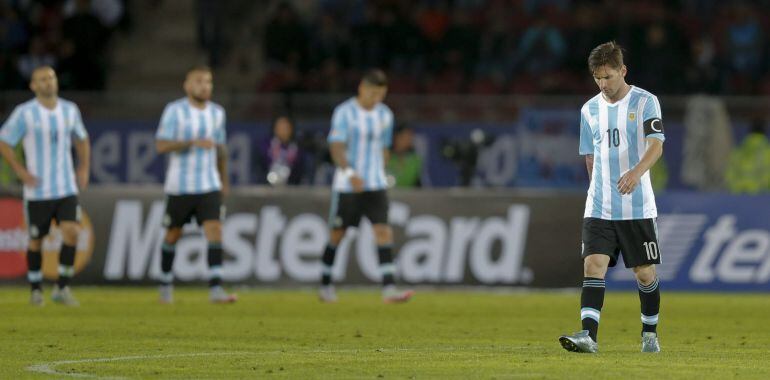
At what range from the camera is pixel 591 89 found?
24.4 metres

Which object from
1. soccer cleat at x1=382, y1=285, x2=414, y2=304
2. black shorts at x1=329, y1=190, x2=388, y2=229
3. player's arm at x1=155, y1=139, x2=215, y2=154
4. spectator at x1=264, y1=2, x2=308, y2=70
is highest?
spectator at x1=264, y1=2, x2=308, y2=70

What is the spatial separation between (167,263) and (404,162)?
5.28m

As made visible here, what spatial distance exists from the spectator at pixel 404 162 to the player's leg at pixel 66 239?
19.5 ft

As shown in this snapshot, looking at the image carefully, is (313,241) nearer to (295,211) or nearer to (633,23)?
(295,211)

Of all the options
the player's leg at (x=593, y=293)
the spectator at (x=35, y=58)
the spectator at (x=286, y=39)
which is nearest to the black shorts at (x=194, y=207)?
the player's leg at (x=593, y=293)

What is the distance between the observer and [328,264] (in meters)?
16.4

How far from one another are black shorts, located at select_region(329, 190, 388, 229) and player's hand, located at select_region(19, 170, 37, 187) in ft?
9.83

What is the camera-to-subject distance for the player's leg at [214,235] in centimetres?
1562

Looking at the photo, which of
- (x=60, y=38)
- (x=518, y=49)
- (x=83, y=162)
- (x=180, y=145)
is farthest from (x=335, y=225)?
(x=60, y=38)

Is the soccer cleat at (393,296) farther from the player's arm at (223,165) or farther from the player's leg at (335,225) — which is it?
the player's arm at (223,165)

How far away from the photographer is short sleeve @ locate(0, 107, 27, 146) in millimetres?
15070

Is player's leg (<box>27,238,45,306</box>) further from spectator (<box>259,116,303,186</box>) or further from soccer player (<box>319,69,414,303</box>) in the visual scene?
spectator (<box>259,116,303,186</box>)

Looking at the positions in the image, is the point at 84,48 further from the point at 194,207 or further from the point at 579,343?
the point at 579,343

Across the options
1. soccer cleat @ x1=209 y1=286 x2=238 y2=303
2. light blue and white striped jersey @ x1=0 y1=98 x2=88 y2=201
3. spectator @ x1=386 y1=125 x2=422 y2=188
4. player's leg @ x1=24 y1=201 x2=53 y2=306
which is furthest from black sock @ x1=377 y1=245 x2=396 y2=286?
spectator @ x1=386 y1=125 x2=422 y2=188
